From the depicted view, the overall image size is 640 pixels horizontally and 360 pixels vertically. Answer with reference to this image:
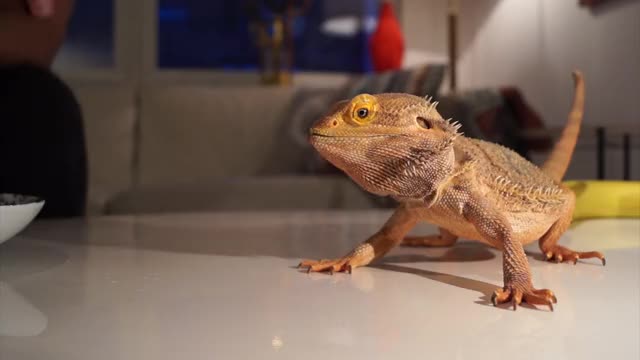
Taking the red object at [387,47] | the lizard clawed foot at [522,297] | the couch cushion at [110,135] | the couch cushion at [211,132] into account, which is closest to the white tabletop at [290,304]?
the lizard clawed foot at [522,297]

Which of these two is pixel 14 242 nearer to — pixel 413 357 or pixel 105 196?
pixel 413 357

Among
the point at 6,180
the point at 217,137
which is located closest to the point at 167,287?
the point at 6,180

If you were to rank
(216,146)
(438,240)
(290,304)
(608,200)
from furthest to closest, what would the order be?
(216,146)
(608,200)
(438,240)
(290,304)

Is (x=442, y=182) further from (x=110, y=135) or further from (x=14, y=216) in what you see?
(x=110, y=135)

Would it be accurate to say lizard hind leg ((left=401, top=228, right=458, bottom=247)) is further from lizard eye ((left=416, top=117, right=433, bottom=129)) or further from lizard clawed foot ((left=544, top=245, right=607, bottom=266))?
lizard eye ((left=416, top=117, right=433, bottom=129))

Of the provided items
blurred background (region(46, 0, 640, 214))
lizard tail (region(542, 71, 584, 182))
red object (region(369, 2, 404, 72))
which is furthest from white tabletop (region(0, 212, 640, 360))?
red object (region(369, 2, 404, 72))

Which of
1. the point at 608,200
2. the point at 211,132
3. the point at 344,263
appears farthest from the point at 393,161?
the point at 211,132

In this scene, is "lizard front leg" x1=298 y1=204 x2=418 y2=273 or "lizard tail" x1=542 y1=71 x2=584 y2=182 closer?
"lizard front leg" x1=298 y1=204 x2=418 y2=273
